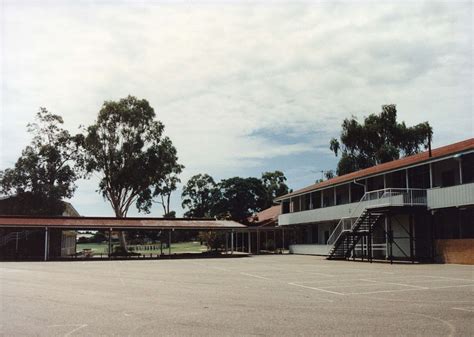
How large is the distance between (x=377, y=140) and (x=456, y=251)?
3222 cm

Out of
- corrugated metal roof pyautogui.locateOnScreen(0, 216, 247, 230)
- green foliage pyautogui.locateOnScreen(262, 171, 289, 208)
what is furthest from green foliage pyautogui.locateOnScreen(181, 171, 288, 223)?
corrugated metal roof pyautogui.locateOnScreen(0, 216, 247, 230)

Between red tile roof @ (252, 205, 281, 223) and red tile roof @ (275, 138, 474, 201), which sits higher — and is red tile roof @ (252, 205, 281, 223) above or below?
below

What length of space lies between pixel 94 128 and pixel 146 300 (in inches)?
1643

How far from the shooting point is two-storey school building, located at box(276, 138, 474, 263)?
2659 centimetres

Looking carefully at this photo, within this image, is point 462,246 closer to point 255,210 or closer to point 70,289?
point 70,289

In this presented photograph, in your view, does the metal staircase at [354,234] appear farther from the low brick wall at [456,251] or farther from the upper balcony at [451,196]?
the low brick wall at [456,251]

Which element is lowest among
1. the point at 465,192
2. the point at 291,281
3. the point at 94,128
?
the point at 291,281

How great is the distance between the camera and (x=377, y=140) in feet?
189

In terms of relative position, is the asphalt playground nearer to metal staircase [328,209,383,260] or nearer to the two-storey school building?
the two-storey school building

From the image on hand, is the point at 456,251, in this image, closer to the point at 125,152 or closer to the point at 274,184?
the point at 125,152

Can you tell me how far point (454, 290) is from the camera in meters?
14.0

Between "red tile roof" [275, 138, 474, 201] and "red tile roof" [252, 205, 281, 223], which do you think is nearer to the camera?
"red tile roof" [275, 138, 474, 201]

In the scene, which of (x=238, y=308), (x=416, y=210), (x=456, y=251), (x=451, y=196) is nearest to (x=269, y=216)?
(x=416, y=210)

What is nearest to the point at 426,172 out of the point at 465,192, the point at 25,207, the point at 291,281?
the point at 465,192
